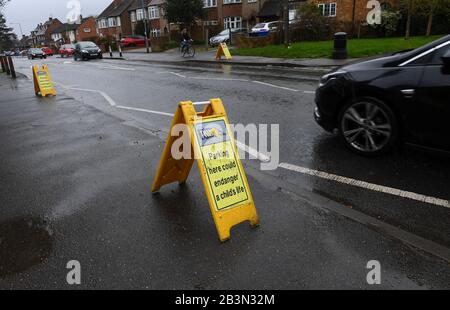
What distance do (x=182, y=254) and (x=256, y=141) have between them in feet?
10.5

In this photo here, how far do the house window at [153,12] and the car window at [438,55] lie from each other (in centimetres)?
6193

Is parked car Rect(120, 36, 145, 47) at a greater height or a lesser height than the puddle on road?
greater

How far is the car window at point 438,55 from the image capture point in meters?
4.25

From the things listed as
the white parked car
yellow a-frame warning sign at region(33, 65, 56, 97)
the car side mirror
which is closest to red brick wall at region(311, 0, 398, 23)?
the white parked car

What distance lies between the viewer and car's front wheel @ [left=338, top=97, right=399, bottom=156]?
4691mm

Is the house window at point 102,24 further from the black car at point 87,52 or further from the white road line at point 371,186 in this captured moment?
the white road line at point 371,186

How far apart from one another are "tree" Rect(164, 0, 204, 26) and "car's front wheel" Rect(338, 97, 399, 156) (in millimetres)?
41277

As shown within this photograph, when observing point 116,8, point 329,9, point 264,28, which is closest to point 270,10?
point 329,9

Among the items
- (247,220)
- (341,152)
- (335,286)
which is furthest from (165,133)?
(335,286)

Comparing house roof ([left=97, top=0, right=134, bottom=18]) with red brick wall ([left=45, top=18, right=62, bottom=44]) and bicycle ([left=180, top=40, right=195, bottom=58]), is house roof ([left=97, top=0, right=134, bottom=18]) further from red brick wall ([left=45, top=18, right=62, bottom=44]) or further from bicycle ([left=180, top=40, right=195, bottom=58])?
bicycle ([left=180, top=40, right=195, bottom=58])

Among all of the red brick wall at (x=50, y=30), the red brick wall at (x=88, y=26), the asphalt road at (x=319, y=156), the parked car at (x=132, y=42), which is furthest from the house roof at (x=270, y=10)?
the red brick wall at (x=50, y=30)

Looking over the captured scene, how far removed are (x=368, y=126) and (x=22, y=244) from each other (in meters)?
4.20

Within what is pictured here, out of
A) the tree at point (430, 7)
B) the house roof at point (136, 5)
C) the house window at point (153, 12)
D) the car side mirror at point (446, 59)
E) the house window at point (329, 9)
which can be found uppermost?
the house roof at point (136, 5)

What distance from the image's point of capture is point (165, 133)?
676 centimetres
